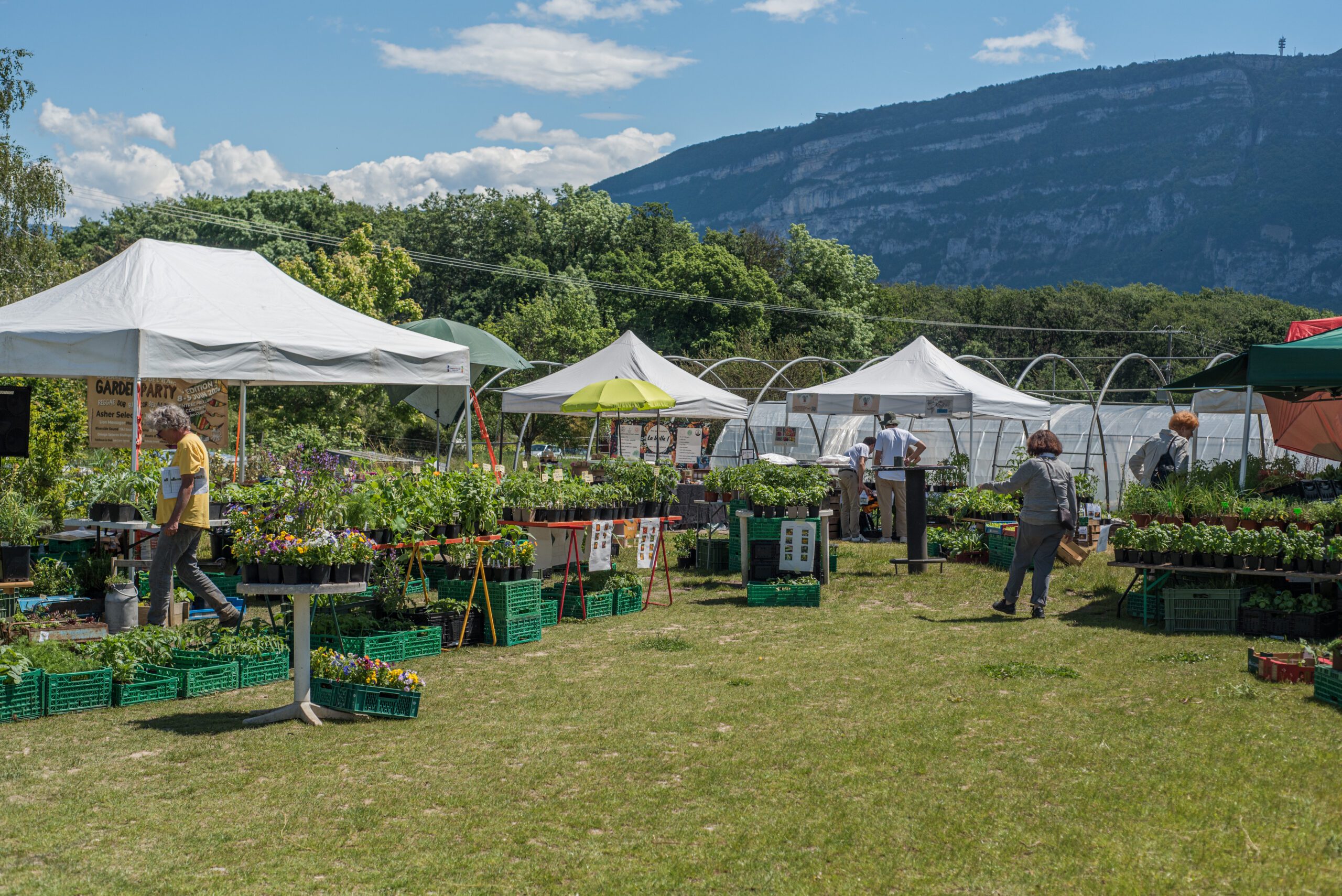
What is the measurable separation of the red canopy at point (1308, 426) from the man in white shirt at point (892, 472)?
169 inches

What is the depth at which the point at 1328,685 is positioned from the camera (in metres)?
6.36

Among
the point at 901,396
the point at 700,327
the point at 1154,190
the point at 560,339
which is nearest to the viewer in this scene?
the point at 901,396

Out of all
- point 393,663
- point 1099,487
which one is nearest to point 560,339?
point 1099,487

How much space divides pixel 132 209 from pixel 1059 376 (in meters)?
50.8

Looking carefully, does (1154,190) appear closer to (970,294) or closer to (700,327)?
(970,294)

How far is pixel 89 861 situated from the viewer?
13.5 feet

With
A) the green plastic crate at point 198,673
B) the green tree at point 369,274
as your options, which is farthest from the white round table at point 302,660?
the green tree at point 369,274

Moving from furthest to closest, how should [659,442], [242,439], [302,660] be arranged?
[659,442]
[242,439]
[302,660]

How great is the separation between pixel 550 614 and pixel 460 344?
18.4 feet

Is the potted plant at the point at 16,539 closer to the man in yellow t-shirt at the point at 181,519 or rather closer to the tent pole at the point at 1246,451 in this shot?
the man in yellow t-shirt at the point at 181,519

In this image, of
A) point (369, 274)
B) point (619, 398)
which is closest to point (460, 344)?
point (619, 398)

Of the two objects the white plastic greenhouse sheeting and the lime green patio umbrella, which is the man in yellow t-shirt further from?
the white plastic greenhouse sheeting

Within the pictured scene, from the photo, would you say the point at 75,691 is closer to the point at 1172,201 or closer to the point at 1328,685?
the point at 1328,685

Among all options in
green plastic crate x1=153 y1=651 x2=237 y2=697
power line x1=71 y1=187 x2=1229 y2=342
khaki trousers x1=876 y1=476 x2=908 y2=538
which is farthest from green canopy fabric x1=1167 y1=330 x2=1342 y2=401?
power line x1=71 y1=187 x2=1229 y2=342
